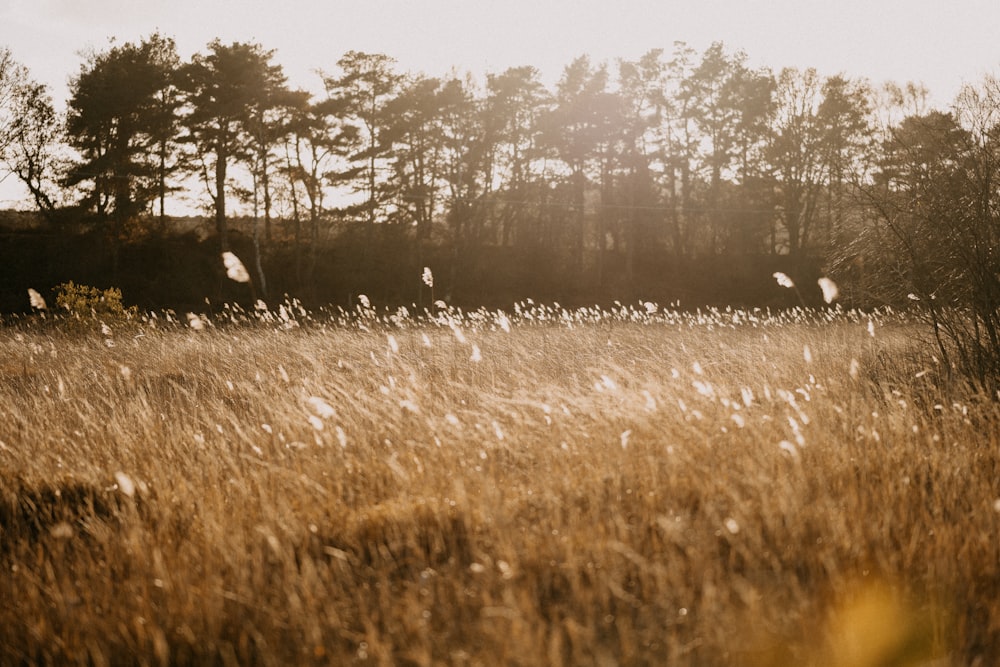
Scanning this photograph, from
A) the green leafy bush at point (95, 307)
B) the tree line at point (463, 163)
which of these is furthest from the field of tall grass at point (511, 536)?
the tree line at point (463, 163)

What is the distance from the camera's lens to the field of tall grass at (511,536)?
193 centimetres

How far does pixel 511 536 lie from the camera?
2467 millimetres

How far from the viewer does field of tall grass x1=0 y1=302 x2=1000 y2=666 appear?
193cm

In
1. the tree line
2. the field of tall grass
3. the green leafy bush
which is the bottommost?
the field of tall grass

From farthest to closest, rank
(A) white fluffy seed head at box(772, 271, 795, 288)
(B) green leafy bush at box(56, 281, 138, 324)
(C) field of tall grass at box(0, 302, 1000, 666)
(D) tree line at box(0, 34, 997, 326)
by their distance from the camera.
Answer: (D) tree line at box(0, 34, 997, 326)
(B) green leafy bush at box(56, 281, 138, 324)
(A) white fluffy seed head at box(772, 271, 795, 288)
(C) field of tall grass at box(0, 302, 1000, 666)

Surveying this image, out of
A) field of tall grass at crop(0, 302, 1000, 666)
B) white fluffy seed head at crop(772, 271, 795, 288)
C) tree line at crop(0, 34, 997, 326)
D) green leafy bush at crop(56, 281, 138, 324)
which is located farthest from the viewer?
tree line at crop(0, 34, 997, 326)

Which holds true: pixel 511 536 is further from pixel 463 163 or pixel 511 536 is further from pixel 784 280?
pixel 463 163

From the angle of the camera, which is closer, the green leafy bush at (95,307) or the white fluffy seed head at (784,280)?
the white fluffy seed head at (784,280)

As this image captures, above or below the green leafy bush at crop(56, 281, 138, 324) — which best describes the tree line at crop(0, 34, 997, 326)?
above

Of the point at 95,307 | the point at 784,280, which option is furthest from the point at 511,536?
the point at 95,307

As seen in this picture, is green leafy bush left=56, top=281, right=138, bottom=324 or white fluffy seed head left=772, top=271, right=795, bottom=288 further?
green leafy bush left=56, top=281, right=138, bottom=324

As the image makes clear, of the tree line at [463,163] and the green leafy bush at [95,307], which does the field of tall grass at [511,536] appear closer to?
the green leafy bush at [95,307]

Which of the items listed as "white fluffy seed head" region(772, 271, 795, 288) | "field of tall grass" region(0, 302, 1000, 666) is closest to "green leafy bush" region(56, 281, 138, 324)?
"field of tall grass" region(0, 302, 1000, 666)

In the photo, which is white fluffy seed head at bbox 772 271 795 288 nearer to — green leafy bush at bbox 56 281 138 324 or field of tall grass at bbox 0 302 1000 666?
field of tall grass at bbox 0 302 1000 666
